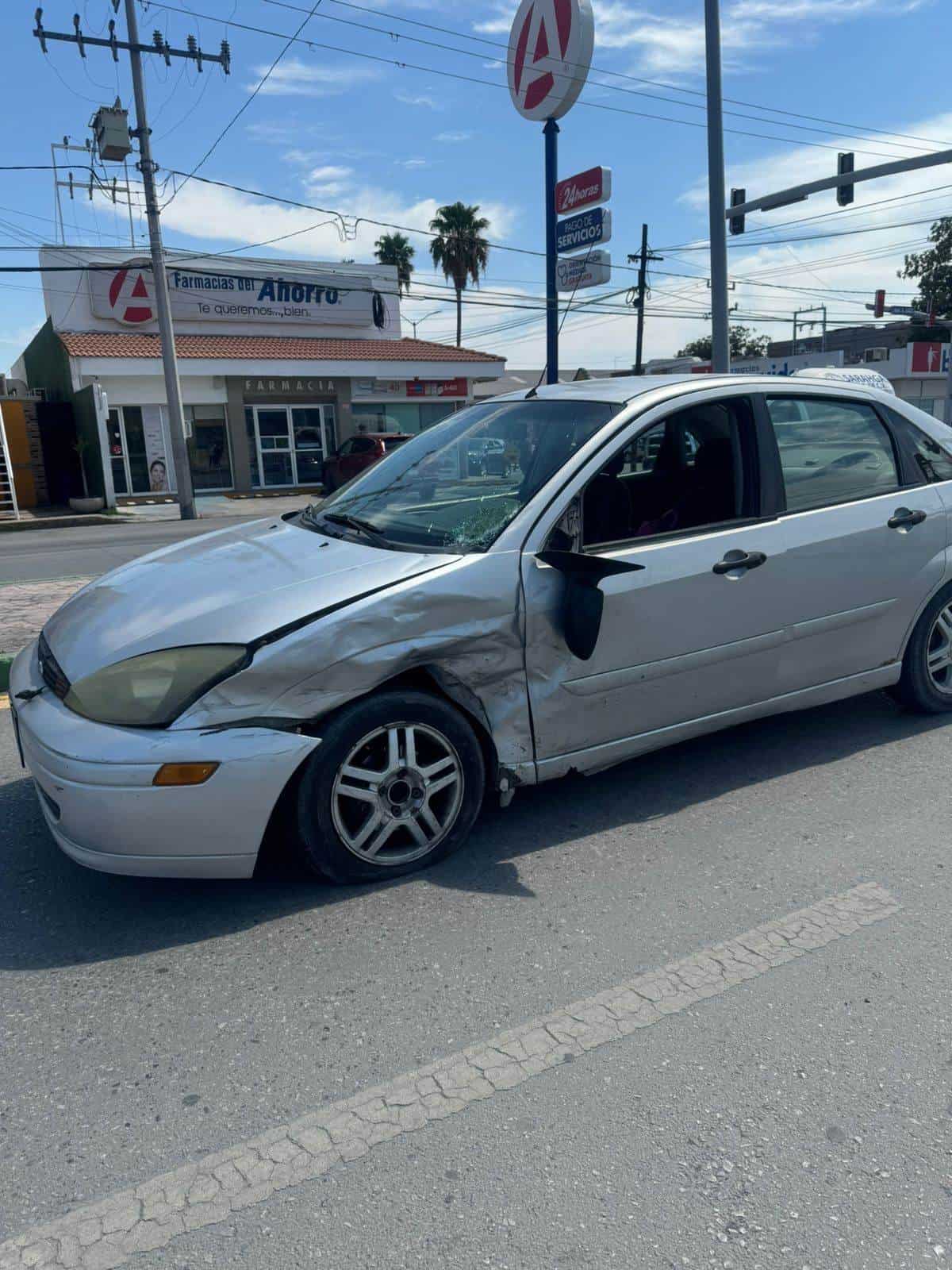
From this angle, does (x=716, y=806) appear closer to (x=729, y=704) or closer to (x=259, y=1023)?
(x=729, y=704)

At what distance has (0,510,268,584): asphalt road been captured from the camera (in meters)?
11.4

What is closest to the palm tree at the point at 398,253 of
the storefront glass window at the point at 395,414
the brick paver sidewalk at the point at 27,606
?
the storefront glass window at the point at 395,414

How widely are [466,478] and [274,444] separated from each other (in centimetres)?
2614

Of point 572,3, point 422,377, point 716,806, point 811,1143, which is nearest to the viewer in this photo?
point 811,1143

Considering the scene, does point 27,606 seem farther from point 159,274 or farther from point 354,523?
point 159,274

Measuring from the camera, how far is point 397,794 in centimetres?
324

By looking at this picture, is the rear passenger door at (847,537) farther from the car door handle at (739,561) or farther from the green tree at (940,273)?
the green tree at (940,273)

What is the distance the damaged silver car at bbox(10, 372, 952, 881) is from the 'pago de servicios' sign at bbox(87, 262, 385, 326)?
82.7 feet

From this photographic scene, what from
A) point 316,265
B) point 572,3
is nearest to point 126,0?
point 316,265

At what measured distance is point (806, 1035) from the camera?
2490 mm

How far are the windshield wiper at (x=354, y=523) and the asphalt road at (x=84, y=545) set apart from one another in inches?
231

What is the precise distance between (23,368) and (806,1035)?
42.0m

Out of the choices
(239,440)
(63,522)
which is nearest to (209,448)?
(239,440)

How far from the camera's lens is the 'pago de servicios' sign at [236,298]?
90.9ft
